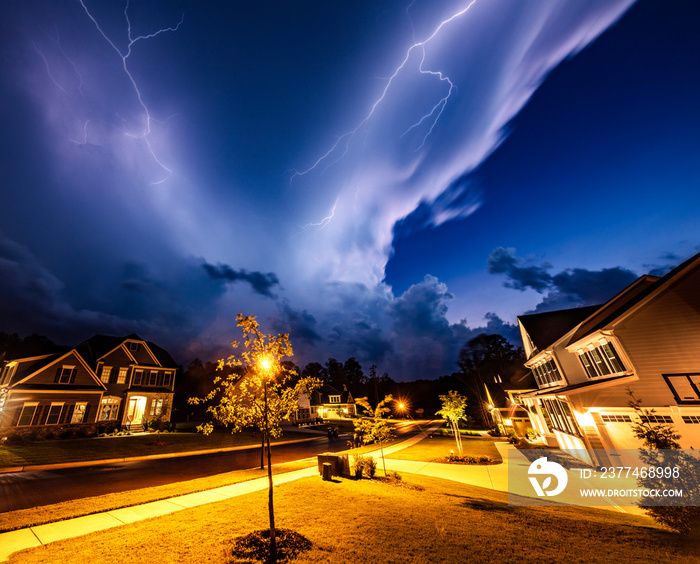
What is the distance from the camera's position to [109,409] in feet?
98.0

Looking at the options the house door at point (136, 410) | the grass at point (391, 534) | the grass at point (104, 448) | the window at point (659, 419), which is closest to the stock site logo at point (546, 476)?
the grass at point (391, 534)

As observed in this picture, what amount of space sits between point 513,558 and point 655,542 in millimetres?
4033

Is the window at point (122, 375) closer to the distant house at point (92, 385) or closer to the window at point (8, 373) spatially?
the distant house at point (92, 385)

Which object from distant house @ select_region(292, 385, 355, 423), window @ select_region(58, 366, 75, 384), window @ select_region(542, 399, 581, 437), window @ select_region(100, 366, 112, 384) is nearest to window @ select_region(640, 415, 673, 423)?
window @ select_region(542, 399, 581, 437)

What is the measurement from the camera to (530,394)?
24859 mm

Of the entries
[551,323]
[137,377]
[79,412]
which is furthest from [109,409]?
[551,323]

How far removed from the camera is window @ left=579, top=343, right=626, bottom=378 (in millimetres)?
A: 15664

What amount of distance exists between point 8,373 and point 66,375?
24.5ft

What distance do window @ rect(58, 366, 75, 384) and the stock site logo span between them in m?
39.1

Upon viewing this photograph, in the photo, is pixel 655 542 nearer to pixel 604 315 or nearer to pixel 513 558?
pixel 513 558

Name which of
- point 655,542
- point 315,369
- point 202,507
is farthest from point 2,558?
point 315,369

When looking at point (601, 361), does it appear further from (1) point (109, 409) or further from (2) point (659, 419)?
(1) point (109, 409)

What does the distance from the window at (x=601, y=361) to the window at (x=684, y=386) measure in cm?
174

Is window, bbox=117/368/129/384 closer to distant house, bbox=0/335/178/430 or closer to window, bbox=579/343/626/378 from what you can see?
distant house, bbox=0/335/178/430
